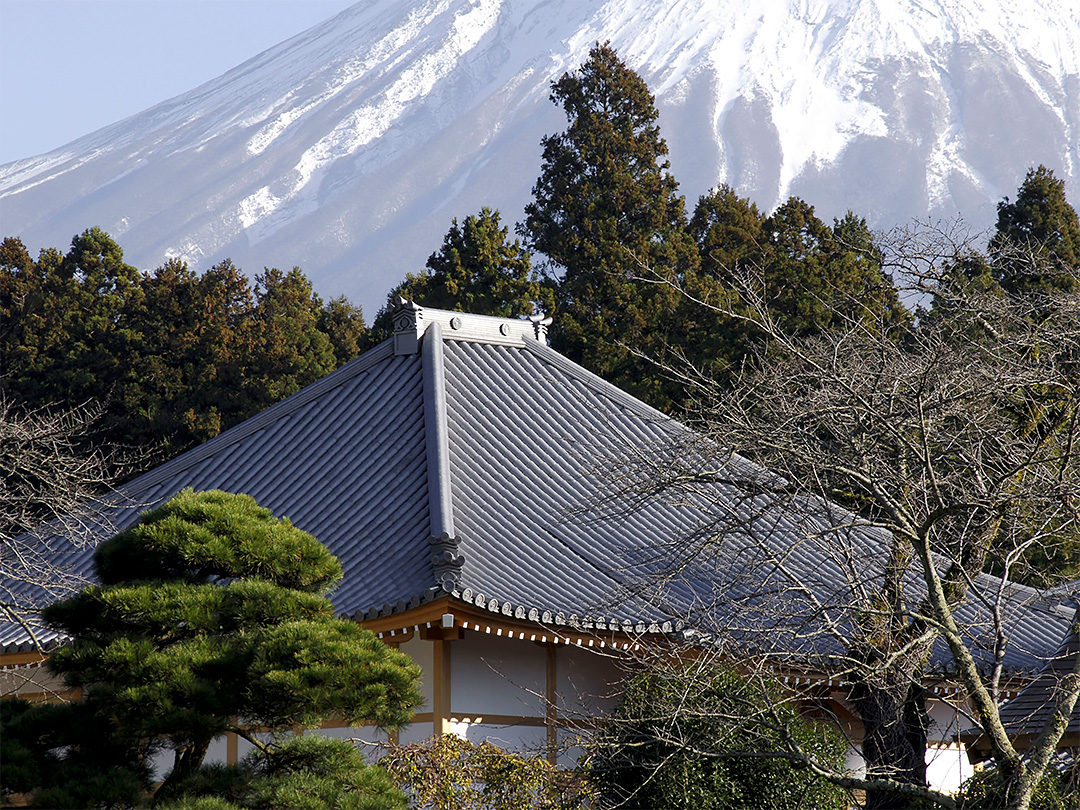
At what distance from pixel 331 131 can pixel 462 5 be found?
689 inches

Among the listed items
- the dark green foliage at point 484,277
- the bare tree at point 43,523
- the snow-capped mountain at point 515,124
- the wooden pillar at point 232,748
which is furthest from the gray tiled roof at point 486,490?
the snow-capped mountain at point 515,124

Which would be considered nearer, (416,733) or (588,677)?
(416,733)

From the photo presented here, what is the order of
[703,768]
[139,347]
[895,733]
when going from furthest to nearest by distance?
1. [139,347]
2. [895,733]
3. [703,768]

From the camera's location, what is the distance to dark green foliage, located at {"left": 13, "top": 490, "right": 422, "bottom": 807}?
691cm

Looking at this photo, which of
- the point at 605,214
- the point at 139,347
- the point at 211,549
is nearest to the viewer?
the point at 211,549

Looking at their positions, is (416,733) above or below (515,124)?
below

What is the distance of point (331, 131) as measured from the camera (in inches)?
3735

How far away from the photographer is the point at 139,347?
22406mm

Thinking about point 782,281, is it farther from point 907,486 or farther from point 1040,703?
point 907,486

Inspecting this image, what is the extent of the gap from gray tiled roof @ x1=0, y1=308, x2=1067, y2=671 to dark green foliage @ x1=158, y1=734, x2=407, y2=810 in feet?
7.65

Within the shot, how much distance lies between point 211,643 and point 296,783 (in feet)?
3.11

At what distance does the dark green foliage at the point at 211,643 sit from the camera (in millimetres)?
6906

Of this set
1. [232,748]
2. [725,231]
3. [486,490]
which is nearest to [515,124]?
[725,231]

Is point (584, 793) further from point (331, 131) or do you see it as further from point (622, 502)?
point (331, 131)
